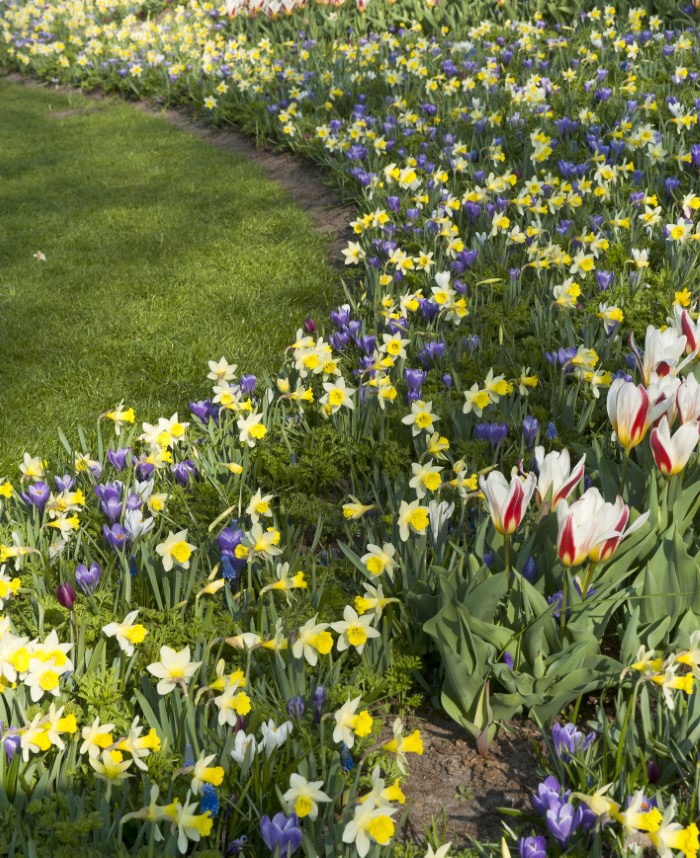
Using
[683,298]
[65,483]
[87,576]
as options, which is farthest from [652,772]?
[683,298]

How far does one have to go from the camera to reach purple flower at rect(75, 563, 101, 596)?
2.36 metres

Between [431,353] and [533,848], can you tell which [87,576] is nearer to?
[533,848]

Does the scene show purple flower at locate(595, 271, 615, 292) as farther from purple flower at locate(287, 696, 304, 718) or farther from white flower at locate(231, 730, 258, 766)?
white flower at locate(231, 730, 258, 766)

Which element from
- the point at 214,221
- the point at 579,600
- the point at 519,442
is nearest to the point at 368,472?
the point at 519,442

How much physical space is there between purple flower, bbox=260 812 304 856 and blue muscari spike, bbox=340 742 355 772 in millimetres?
237

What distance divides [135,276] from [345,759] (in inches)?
150

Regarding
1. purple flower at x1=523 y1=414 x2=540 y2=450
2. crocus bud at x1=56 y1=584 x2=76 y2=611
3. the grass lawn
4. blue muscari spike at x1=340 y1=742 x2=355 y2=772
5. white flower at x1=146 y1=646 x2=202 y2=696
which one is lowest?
the grass lawn

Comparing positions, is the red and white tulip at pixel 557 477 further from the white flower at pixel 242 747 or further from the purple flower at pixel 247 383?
the purple flower at pixel 247 383

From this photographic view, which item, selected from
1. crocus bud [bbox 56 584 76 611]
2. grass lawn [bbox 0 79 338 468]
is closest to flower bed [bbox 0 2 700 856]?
crocus bud [bbox 56 584 76 611]

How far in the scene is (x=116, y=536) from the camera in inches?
96.7

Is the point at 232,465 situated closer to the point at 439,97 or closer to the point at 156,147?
the point at 439,97

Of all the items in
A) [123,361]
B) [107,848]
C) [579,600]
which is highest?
[579,600]

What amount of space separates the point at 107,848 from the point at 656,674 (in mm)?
1192

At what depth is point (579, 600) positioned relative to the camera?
2.12 m
